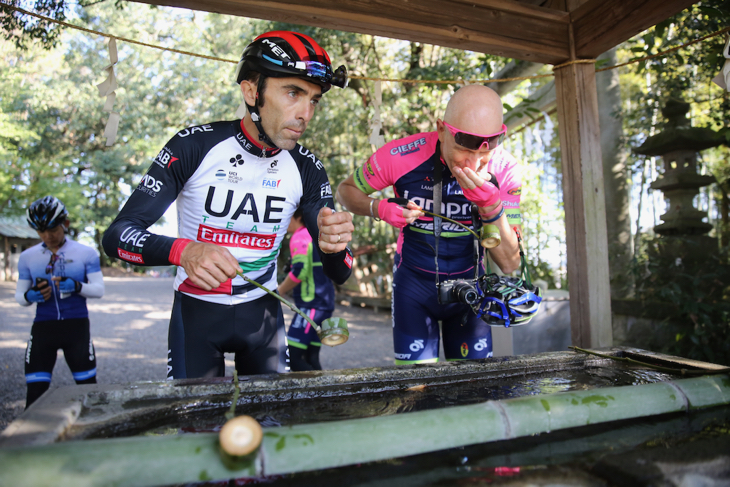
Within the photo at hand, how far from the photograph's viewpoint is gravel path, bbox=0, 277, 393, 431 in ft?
19.5

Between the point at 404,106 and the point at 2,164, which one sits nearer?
the point at 404,106

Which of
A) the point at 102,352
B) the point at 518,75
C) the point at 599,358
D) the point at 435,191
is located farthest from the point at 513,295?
the point at 102,352

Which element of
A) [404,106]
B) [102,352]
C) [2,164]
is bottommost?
[102,352]

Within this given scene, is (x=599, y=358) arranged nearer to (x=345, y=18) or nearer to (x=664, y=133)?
(x=345, y=18)

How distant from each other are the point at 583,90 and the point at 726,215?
15.8 feet

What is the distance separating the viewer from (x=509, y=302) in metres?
2.31

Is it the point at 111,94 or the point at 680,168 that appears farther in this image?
the point at 680,168

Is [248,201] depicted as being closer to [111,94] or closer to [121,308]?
[111,94]

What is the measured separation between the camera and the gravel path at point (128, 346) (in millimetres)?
5934

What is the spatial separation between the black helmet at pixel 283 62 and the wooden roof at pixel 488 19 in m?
0.61

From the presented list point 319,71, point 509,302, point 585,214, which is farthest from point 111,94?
point 585,214

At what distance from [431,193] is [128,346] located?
22.8 feet

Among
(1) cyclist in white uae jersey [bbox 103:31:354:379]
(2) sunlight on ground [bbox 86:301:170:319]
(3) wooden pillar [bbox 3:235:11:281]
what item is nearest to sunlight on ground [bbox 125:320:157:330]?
(2) sunlight on ground [bbox 86:301:170:319]

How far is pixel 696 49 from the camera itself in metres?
6.21
